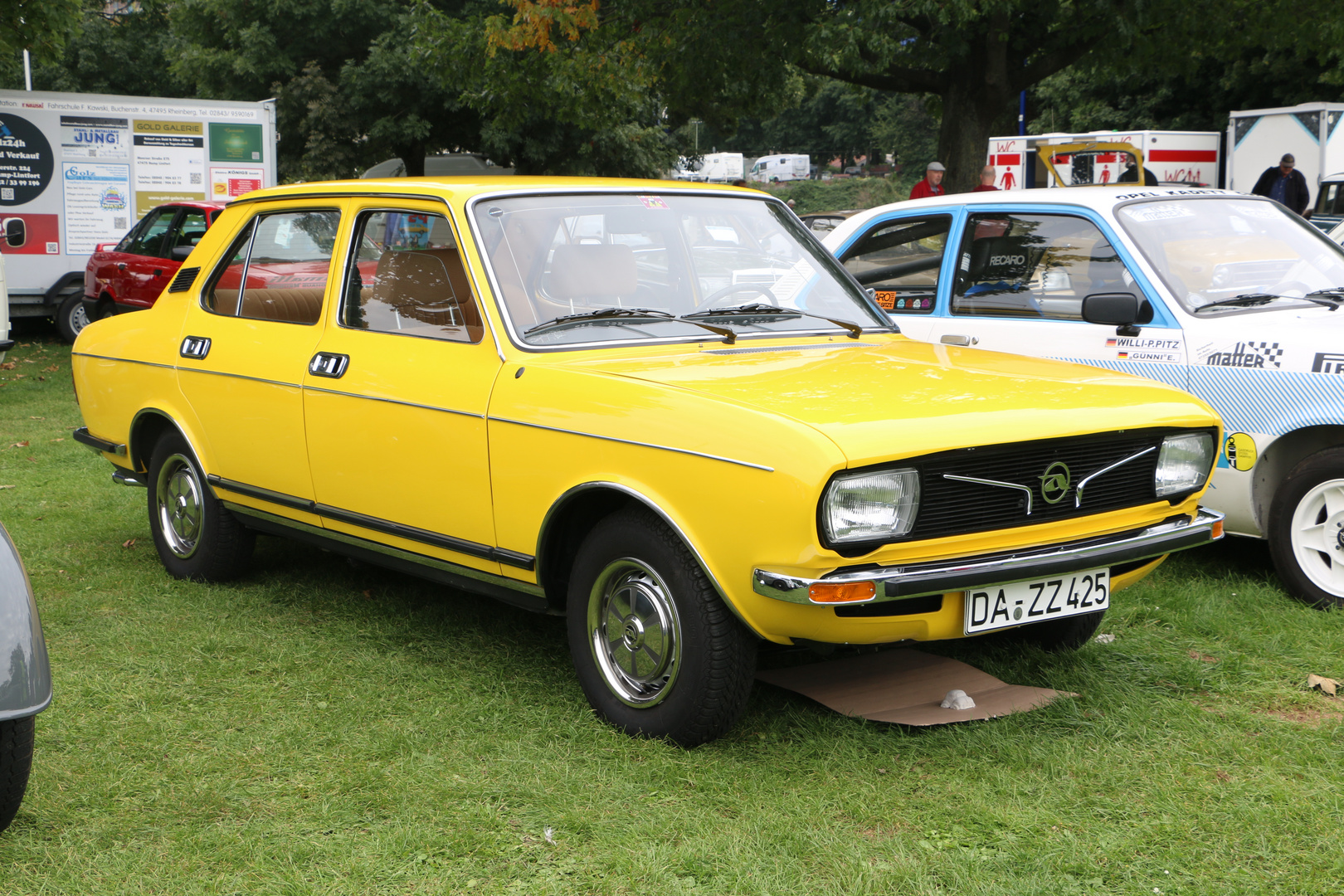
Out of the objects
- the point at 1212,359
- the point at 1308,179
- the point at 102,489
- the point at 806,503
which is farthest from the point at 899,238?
the point at 1308,179

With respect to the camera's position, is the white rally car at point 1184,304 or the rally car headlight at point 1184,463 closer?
the rally car headlight at point 1184,463

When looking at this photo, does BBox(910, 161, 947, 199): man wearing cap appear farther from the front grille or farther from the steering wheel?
the front grille

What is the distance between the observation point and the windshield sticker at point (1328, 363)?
527cm

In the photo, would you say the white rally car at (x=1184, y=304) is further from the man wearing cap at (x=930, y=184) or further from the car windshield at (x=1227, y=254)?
the man wearing cap at (x=930, y=184)

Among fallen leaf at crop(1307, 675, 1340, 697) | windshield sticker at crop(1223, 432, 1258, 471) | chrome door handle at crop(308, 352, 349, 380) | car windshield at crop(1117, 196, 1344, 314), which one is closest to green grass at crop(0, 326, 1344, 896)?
fallen leaf at crop(1307, 675, 1340, 697)

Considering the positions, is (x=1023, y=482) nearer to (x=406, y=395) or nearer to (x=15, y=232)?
(x=406, y=395)

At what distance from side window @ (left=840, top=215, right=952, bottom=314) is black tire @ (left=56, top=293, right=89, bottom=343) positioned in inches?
503

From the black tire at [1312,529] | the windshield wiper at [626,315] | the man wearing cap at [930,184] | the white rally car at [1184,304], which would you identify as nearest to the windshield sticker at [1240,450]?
the white rally car at [1184,304]

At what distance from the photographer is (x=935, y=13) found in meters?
14.4

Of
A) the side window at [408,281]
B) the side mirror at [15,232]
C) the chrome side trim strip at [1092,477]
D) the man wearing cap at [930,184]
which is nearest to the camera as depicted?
the chrome side trim strip at [1092,477]

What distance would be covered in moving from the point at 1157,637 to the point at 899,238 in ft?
8.95

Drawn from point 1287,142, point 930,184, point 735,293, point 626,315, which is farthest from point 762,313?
point 1287,142

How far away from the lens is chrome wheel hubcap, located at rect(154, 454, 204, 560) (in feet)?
19.6

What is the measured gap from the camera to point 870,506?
357cm
